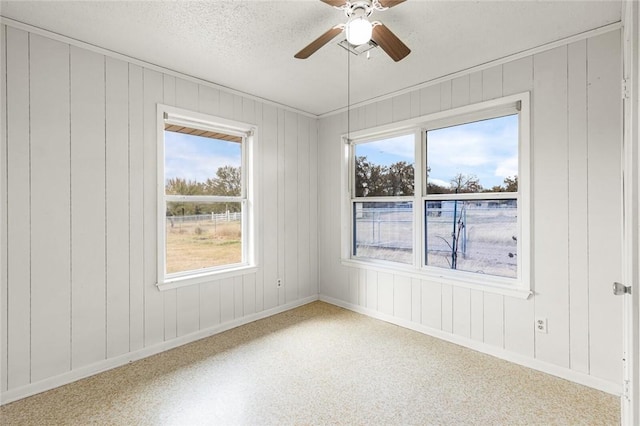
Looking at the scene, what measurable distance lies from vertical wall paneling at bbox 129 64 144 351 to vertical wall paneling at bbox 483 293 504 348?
3.10m

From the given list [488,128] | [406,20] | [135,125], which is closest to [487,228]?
[488,128]

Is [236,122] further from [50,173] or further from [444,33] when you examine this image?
[444,33]

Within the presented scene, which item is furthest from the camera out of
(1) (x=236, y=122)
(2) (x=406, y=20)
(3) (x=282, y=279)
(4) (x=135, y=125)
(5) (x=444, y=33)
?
(3) (x=282, y=279)

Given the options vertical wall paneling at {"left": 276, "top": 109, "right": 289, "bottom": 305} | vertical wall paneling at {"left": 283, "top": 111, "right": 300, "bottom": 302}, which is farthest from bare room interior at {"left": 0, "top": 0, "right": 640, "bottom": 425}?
vertical wall paneling at {"left": 283, "top": 111, "right": 300, "bottom": 302}

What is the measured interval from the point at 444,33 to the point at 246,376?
3.02 meters

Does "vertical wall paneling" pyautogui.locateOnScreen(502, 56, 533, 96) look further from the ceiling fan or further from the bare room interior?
the ceiling fan

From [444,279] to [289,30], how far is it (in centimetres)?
263

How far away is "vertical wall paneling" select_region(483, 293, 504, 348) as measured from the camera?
282 centimetres

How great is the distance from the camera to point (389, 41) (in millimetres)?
2002

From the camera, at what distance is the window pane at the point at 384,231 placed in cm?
368

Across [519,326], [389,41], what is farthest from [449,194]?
[389,41]

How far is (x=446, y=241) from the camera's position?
3324 millimetres

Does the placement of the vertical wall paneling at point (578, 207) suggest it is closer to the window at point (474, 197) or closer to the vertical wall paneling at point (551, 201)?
the vertical wall paneling at point (551, 201)

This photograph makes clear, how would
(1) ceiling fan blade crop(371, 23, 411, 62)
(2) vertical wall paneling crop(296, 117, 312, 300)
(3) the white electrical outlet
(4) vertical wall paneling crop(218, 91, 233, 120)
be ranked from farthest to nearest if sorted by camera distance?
1. (2) vertical wall paneling crop(296, 117, 312, 300)
2. (4) vertical wall paneling crop(218, 91, 233, 120)
3. (3) the white electrical outlet
4. (1) ceiling fan blade crop(371, 23, 411, 62)
